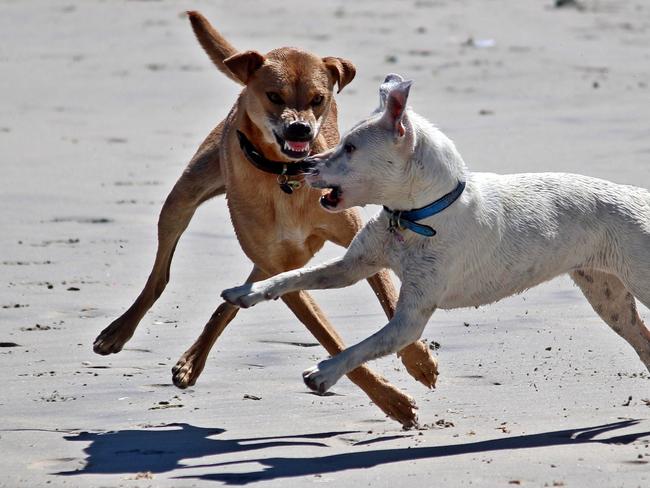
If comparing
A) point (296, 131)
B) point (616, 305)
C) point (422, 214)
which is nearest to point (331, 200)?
point (422, 214)

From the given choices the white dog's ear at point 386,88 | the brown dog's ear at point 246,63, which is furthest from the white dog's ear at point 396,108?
the brown dog's ear at point 246,63

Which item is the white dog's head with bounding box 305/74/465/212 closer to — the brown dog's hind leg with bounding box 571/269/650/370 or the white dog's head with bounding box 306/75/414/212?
the white dog's head with bounding box 306/75/414/212

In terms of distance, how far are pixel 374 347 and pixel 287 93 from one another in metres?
1.73

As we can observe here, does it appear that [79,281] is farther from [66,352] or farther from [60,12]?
[60,12]

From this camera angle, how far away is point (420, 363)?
6430 millimetres

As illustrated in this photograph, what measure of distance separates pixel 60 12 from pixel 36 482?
13532 mm

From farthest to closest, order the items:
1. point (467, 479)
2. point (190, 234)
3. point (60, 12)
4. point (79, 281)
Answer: point (60, 12)
point (190, 234)
point (79, 281)
point (467, 479)

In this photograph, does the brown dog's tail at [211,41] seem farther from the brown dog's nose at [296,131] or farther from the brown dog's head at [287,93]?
the brown dog's nose at [296,131]

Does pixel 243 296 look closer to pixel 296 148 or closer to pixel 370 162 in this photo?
pixel 370 162

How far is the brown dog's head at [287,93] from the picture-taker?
6.64 metres

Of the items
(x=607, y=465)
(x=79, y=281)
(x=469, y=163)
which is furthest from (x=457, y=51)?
(x=607, y=465)

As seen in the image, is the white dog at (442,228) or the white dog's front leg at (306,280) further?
the white dog's front leg at (306,280)

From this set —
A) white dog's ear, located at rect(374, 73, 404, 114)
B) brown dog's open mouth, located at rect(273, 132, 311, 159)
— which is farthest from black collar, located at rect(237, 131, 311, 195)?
white dog's ear, located at rect(374, 73, 404, 114)

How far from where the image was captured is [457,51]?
1548 centimetres
